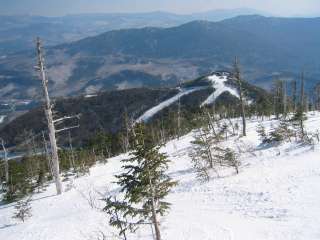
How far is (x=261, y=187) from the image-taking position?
23547 millimetres

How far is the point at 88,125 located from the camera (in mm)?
184500

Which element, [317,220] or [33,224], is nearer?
[317,220]

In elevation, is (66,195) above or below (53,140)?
below

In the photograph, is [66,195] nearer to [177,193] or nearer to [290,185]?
[177,193]

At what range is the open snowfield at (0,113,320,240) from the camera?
17.8 m

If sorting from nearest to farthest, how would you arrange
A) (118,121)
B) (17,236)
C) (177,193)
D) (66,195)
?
(17,236) → (177,193) → (66,195) → (118,121)

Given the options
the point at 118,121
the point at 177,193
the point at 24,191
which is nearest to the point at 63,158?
the point at 24,191

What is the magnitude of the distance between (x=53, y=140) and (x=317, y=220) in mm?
18652

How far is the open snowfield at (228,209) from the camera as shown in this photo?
702 inches

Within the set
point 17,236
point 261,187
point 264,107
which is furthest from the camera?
point 264,107

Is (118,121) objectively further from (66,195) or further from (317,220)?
(317,220)

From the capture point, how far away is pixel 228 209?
69.6 feet

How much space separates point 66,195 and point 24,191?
51.0 ft

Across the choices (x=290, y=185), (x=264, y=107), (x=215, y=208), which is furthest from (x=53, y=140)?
(x=264, y=107)
